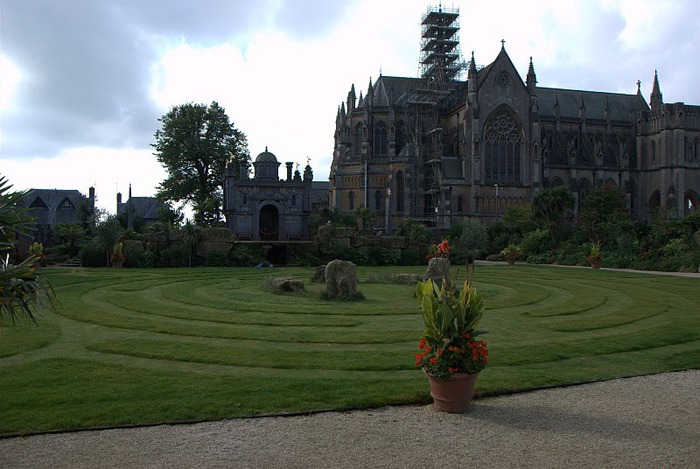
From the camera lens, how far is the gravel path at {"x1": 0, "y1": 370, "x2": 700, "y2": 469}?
5.96 m

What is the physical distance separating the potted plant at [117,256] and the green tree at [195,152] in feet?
61.7

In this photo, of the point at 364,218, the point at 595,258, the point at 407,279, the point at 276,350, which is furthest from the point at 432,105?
the point at 276,350

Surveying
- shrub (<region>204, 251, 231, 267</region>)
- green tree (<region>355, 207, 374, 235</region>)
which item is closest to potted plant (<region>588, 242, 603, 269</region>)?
shrub (<region>204, 251, 231, 267</region>)

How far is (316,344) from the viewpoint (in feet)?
39.2

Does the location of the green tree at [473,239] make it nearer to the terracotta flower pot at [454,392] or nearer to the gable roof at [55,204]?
the terracotta flower pot at [454,392]

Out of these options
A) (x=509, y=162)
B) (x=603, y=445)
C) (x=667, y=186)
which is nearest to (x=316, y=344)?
(x=603, y=445)

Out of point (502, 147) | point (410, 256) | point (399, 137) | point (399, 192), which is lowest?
point (410, 256)

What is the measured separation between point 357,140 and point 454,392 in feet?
212

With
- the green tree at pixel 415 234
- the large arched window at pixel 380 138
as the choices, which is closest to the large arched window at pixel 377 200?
the large arched window at pixel 380 138

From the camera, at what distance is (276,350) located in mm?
11234

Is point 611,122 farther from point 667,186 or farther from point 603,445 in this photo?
point 603,445

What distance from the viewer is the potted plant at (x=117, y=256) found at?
1328 inches

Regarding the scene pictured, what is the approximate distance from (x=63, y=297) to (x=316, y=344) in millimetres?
11304

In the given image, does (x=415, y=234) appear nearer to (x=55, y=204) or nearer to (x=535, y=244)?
(x=535, y=244)
